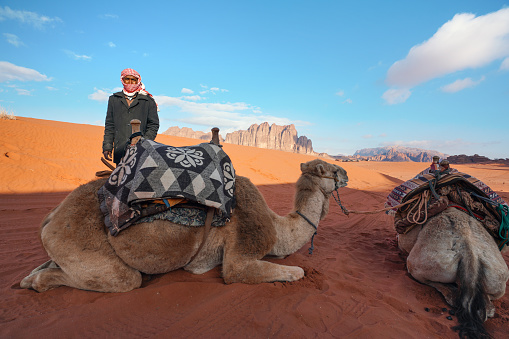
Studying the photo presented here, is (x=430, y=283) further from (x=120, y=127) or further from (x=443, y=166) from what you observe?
(x=120, y=127)

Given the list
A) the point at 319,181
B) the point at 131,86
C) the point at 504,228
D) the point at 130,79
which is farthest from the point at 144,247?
the point at 504,228

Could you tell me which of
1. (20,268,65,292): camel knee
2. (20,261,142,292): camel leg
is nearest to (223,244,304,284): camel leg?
(20,261,142,292): camel leg

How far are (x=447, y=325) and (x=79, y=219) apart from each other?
3.83 metres

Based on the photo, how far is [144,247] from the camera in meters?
2.60

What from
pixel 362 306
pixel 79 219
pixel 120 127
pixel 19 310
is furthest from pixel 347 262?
pixel 120 127

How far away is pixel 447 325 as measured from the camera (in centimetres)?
251

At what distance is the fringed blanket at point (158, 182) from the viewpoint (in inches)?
99.5

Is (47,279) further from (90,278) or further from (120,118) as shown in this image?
(120,118)

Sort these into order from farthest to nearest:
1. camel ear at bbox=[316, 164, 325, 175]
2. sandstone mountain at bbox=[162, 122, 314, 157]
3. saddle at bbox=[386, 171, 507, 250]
A: sandstone mountain at bbox=[162, 122, 314, 157] < camel ear at bbox=[316, 164, 325, 175] < saddle at bbox=[386, 171, 507, 250]

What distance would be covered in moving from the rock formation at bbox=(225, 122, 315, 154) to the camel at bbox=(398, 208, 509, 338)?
115292mm

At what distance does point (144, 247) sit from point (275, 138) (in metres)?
125

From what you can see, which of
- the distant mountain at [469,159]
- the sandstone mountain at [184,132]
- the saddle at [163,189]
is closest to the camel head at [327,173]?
the saddle at [163,189]

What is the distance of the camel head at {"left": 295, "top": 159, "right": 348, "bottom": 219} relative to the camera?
3748 mm

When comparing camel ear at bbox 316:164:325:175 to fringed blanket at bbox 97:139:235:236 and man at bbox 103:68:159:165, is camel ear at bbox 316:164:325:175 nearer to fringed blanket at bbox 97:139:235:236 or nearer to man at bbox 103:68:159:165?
fringed blanket at bbox 97:139:235:236
